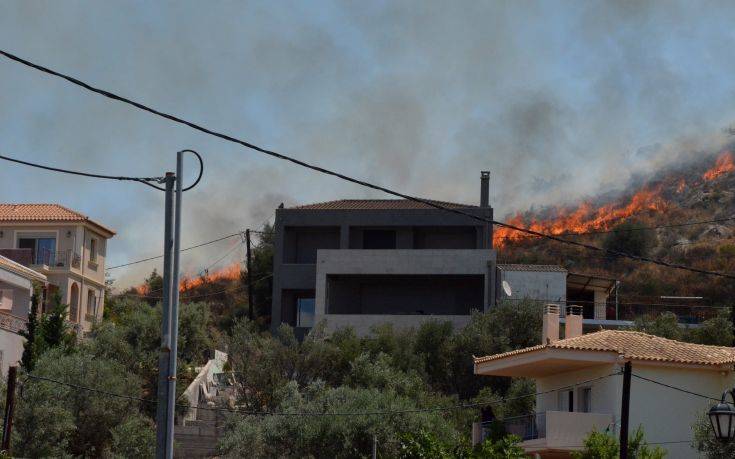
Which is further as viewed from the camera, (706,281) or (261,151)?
(706,281)

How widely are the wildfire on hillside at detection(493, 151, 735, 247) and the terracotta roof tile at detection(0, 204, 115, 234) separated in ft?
181

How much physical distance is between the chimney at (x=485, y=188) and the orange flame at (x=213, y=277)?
41.4 m

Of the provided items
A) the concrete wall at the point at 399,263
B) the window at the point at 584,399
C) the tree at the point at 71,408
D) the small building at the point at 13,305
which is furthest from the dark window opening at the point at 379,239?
the window at the point at 584,399

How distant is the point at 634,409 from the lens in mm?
34906

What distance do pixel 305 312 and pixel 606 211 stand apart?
242ft

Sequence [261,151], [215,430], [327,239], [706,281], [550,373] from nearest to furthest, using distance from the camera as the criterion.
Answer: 1. [261,151]
2. [550,373]
3. [215,430]
4. [327,239]
5. [706,281]

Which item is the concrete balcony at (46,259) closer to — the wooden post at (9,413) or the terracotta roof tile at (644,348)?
the wooden post at (9,413)

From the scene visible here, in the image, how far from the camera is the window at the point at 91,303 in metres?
71.3

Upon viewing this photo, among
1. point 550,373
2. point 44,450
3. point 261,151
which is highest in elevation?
point 261,151

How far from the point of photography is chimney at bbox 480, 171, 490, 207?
222 ft

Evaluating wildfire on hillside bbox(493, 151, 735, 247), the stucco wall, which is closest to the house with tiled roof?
the stucco wall

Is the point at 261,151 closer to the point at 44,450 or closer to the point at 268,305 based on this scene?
the point at 44,450

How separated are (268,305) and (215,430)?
32236mm

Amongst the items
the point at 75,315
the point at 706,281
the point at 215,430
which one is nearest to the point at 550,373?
the point at 215,430
